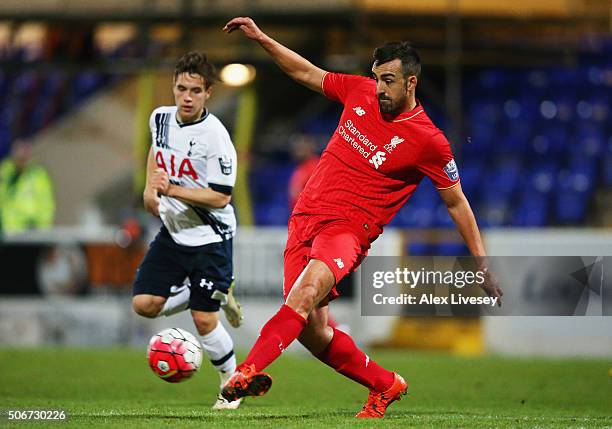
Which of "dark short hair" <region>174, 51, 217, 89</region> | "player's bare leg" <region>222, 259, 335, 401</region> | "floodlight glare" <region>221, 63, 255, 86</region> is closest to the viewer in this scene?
"player's bare leg" <region>222, 259, 335, 401</region>

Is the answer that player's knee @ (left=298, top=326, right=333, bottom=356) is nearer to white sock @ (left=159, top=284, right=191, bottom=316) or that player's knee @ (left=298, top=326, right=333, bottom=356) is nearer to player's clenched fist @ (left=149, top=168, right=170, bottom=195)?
player's clenched fist @ (left=149, top=168, right=170, bottom=195)

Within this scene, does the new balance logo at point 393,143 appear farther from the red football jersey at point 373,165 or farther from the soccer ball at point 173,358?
the soccer ball at point 173,358

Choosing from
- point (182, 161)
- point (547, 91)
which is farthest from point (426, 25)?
point (182, 161)

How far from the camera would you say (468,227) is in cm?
663

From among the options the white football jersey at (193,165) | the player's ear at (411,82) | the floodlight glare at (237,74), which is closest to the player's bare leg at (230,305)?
the white football jersey at (193,165)

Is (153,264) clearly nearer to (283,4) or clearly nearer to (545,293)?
(545,293)

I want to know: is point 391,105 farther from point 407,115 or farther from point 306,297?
point 306,297

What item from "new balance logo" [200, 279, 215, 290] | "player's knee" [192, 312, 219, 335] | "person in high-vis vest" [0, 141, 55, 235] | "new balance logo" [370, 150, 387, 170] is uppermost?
"person in high-vis vest" [0, 141, 55, 235]

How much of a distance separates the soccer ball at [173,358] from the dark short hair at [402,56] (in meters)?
2.12

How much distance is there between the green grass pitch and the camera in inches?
256

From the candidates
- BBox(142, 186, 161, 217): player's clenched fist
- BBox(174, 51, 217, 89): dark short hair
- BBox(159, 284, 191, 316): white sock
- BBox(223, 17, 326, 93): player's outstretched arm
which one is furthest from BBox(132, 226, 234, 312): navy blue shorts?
BBox(223, 17, 326, 93): player's outstretched arm

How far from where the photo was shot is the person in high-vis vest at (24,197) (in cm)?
1555

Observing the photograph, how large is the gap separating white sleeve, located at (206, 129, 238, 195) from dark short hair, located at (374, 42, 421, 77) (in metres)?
1.55

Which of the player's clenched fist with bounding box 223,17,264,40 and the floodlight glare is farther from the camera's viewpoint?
the floodlight glare
